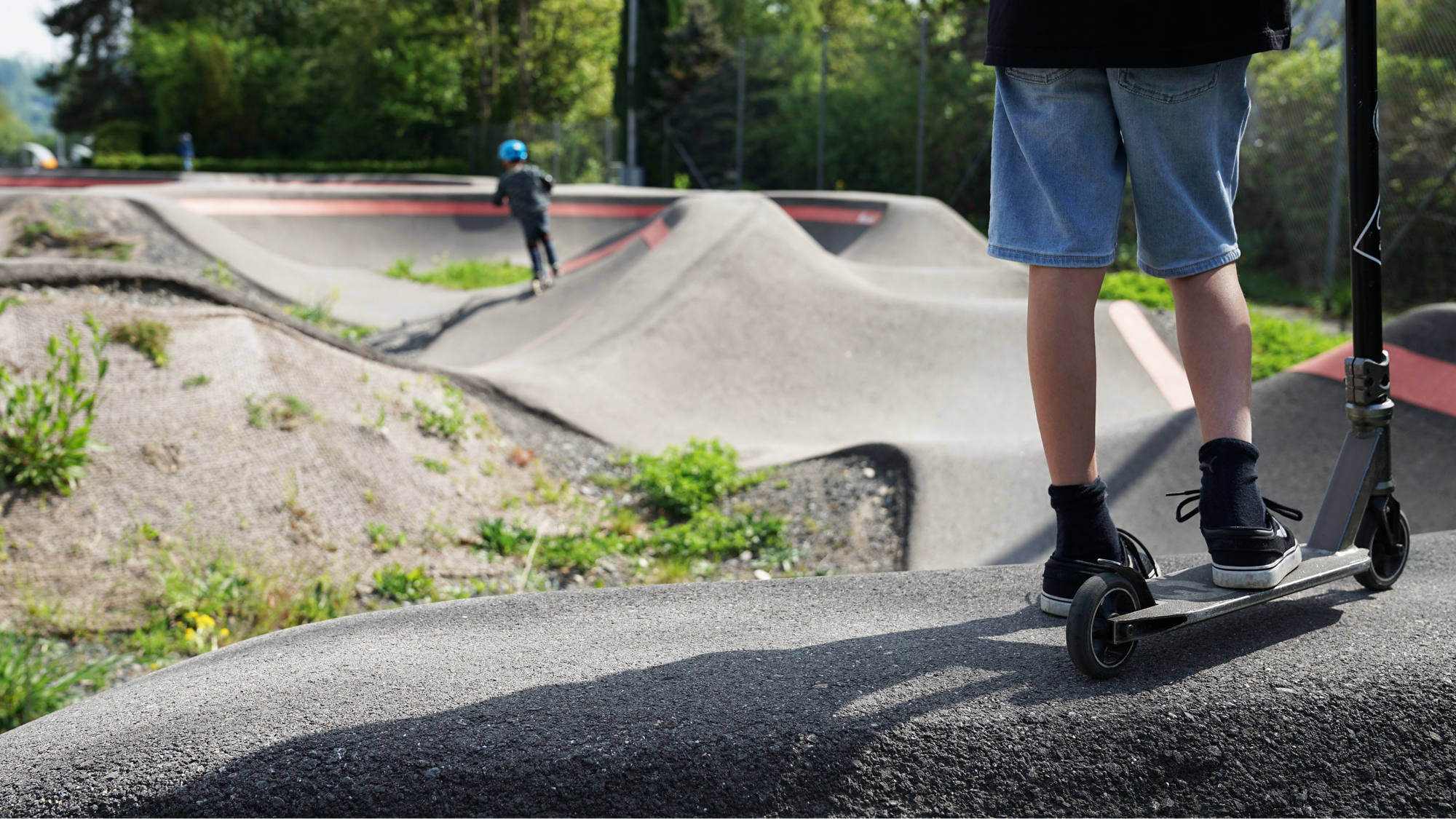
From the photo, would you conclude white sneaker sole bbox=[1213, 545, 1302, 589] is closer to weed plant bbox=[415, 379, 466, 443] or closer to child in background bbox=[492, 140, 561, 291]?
weed plant bbox=[415, 379, 466, 443]

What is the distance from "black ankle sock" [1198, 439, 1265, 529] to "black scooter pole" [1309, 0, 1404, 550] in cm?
37

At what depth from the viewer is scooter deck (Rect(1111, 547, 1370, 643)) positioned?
169cm

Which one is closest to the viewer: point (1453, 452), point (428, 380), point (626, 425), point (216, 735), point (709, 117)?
point (216, 735)

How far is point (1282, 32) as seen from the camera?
188 cm

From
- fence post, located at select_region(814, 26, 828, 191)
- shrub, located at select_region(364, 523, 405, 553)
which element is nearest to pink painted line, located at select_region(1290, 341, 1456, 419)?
shrub, located at select_region(364, 523, 405, 553)

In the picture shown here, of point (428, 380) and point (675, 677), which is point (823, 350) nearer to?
point (428, 380)

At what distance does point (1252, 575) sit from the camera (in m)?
1.86

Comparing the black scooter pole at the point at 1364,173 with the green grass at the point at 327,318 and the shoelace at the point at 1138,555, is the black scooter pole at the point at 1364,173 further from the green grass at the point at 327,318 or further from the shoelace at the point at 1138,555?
the green grass at the point at 327,318

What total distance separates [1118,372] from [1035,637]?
261 inches

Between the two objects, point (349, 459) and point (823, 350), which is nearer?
point (349, 459)

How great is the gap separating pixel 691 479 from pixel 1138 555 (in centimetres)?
424

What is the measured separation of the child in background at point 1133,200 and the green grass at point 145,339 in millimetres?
4879

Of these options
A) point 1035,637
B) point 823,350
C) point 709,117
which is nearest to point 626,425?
point 823,350

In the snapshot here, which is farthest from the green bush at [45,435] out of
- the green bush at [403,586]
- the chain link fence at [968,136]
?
the chain link fence at [968,136]
